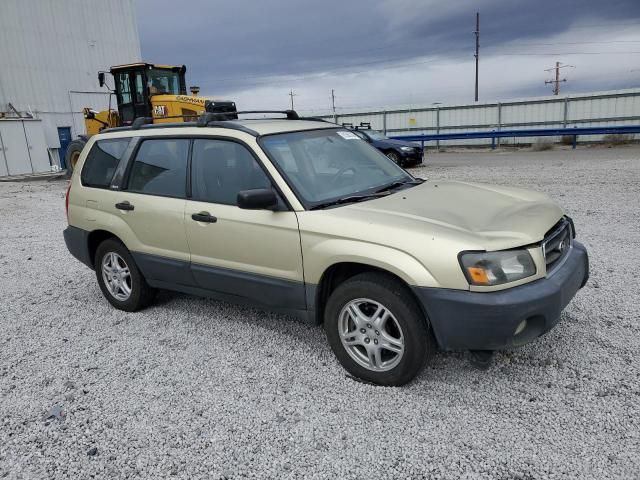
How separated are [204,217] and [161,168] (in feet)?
2.61

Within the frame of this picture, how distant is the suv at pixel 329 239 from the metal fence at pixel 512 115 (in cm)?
2436

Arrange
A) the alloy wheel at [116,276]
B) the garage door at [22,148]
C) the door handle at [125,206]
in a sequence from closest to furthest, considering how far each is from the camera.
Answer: the door handle at [125,206]
the alloy wheel at [116,276]
the garage door at [22,148]

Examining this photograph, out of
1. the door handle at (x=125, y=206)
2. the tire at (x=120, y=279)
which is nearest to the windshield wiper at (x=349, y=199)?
the door handle at (x=125, y=206)

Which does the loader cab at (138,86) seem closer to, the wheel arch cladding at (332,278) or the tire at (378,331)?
the wheel arch cladding at (332,278)

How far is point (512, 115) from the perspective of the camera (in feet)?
88.6

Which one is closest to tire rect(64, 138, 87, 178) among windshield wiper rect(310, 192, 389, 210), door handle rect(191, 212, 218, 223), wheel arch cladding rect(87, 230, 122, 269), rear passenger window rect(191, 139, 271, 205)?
wheel arch cladding rect(87, 230, 122, 269)

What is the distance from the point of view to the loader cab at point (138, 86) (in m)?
15.5

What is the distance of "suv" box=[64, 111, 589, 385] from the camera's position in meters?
2.94

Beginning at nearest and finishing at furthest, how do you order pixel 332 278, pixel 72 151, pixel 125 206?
pixel 332 278, pixel 125 206, pixel 72 151

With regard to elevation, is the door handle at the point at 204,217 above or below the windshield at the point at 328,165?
below

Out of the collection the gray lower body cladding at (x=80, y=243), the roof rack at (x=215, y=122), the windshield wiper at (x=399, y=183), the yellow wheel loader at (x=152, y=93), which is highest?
the yellow wheel loader at (x=152, y=93)

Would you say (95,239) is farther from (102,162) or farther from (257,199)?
(257,199)

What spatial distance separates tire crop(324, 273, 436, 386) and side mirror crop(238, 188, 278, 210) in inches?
29.8

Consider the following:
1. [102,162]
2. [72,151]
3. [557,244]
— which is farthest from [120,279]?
[72,151]
